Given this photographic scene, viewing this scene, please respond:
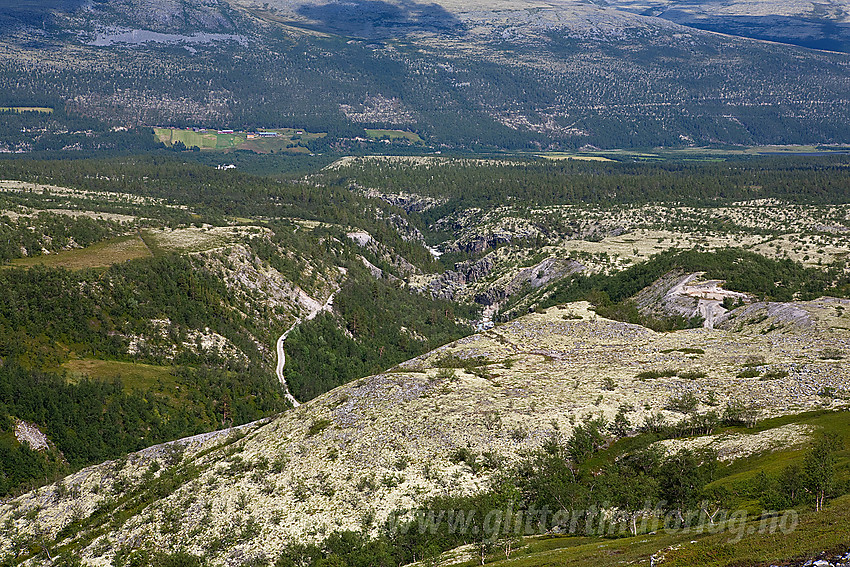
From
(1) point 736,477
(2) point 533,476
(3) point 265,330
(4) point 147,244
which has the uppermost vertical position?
(1) point 736,477

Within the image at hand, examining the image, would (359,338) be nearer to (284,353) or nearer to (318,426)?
(284,353)

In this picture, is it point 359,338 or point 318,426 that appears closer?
point 318,426

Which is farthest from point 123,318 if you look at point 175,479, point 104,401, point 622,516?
point 622,516

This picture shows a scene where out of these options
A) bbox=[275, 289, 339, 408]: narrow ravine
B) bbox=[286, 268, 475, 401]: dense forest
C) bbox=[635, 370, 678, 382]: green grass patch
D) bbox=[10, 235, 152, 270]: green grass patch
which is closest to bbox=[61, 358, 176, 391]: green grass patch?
bbox=[275, 289, 339, 408]: narrow ravine

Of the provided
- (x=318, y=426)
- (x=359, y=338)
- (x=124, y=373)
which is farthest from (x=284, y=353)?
(x=318, y=426)

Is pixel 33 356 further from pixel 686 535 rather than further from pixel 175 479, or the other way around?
pixel 686 535

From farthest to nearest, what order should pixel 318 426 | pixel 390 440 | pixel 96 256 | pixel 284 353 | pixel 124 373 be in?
1. pixel 96 256
2. pixel 284 353
3. pixel 124 373
4. pixel 318 426
5. pixel 390 440

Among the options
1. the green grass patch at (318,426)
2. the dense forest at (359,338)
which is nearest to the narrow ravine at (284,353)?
the dense forest at (359,338)

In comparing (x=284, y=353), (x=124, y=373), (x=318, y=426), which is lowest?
(x=284, y=353)

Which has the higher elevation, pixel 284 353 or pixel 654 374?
pixel 654 374
